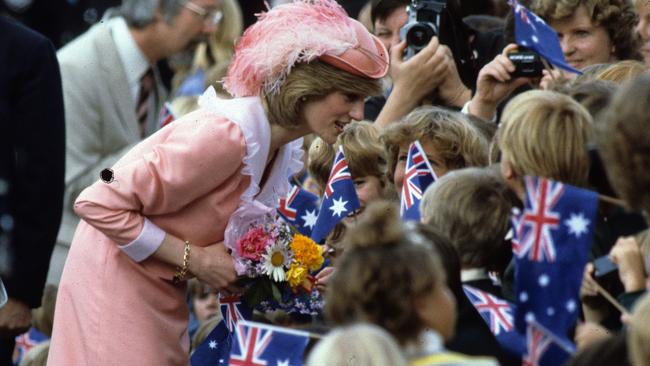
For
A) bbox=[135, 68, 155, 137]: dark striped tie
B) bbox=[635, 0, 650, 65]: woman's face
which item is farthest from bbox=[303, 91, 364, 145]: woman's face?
bbox=[135, 68, 155, 137]: dark striped tie

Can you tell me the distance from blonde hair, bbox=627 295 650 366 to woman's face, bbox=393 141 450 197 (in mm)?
2363

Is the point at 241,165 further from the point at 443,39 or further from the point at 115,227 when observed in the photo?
the point at 443,39

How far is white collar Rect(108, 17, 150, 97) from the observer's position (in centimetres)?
724

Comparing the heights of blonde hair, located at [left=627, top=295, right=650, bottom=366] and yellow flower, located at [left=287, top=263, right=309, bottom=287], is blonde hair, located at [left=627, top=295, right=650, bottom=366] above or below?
above

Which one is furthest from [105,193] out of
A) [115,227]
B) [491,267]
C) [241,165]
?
[491,267]

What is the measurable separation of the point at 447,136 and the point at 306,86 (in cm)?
61

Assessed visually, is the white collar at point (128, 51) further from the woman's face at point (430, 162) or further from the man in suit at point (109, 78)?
the woman's face at point (430, 162)

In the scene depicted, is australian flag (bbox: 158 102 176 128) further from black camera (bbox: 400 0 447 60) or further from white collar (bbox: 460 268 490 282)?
white collar (bbox: 460 268 490 282)

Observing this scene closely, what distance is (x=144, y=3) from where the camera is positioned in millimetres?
7293

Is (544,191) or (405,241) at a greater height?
(405,241)

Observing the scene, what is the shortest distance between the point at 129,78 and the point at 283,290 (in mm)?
2621

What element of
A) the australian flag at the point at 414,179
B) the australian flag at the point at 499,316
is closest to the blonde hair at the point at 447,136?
the australian flag at the point at 414,179

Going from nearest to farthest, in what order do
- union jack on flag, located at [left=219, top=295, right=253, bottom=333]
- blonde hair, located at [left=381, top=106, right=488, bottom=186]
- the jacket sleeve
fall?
the jacket sleeve → union jack on flag, located at [left=219, top=295, right=253, bottom=333] → blonde hair, located at [left=381, top=106, right=488, bottom=186]

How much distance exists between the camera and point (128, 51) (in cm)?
725
